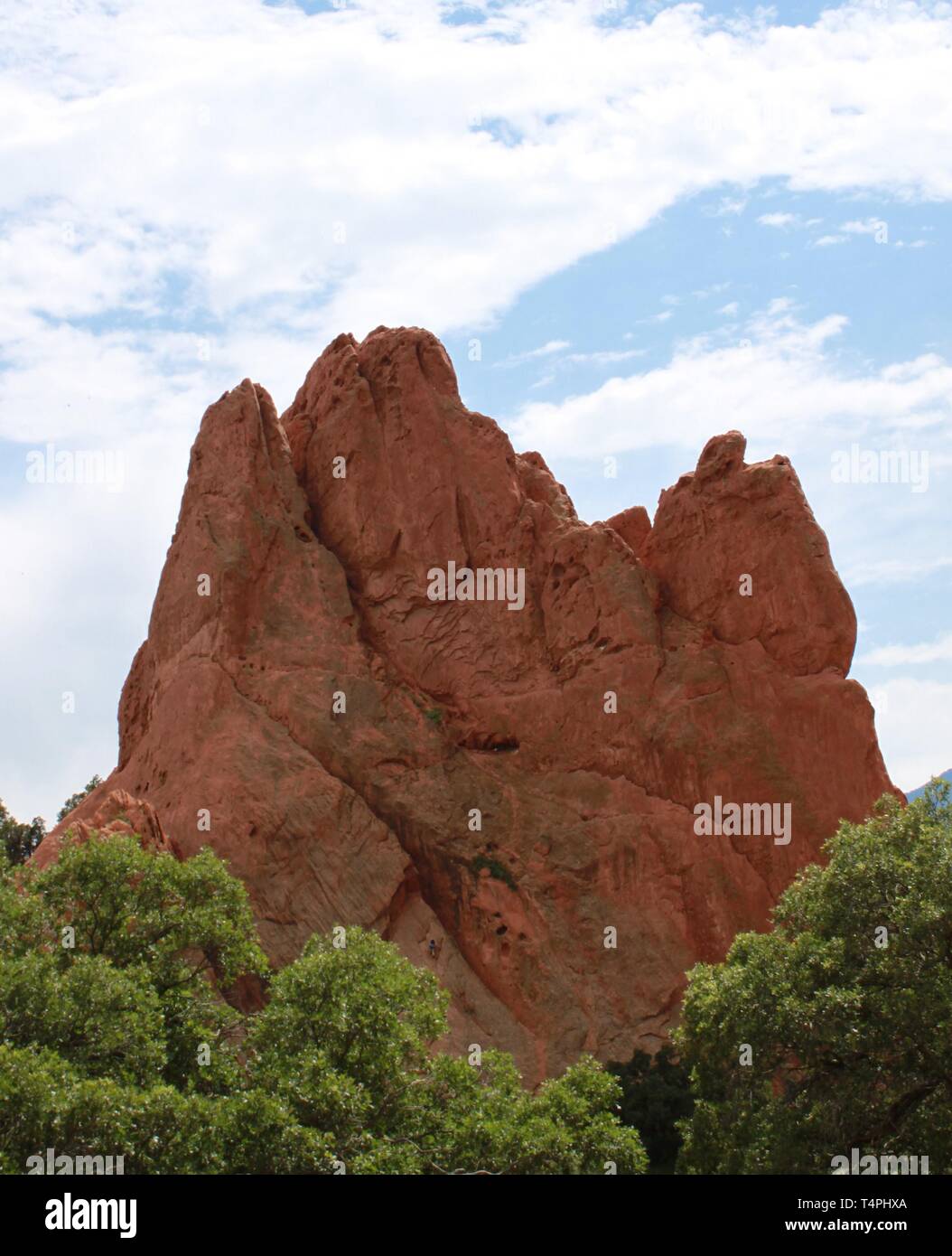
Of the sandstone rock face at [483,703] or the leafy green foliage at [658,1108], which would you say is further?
the sandstone rock face at [483,703]

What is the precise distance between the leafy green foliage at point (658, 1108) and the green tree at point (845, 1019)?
7.95 meters

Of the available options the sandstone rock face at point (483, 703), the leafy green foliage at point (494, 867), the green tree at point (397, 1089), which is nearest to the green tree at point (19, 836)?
the sandstone rock face at point (483, 703)

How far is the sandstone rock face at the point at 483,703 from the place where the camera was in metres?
39.9

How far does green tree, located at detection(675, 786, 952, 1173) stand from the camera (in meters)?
24.0

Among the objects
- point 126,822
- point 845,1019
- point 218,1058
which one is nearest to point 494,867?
point 126,822

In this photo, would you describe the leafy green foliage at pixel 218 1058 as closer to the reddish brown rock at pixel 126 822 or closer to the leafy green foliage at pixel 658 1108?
the reddish brown rock at pixel 126 822

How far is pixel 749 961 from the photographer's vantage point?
26.9m

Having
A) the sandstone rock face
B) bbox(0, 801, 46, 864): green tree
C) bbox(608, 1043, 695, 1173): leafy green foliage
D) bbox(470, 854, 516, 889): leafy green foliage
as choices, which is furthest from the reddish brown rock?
bbox(0, 801, 46, 864): green tree

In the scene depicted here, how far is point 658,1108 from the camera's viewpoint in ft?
118

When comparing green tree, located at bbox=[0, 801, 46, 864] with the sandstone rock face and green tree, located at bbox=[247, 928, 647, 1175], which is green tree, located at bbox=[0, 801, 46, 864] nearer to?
the sandstone rock face

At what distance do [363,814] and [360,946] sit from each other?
533 inches

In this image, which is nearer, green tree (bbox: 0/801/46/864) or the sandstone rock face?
the sandstone rock face

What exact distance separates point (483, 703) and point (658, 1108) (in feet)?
45.4

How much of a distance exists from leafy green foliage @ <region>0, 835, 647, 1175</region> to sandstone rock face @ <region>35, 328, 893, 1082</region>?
368 inches
